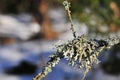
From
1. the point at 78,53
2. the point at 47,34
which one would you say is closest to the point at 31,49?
the point at 47,34

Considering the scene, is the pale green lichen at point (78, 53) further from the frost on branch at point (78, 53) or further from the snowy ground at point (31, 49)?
the snowy ground at point (31, 49)

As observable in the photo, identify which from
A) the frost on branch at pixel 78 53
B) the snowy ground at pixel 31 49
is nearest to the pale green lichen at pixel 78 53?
the frost on branch at pixel 78 53

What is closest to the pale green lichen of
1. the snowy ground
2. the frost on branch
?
the frost on branch

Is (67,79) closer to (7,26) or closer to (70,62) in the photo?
(70,62)

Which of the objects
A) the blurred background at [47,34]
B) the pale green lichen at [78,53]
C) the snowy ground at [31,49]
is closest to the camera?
the pale green lichen at [78,53]

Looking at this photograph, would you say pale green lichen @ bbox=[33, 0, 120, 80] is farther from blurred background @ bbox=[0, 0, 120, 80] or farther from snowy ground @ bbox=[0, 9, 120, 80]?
snowy ground @ bbox=[0, 9, 120, 80]

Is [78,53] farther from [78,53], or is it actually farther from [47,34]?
[47,34]
